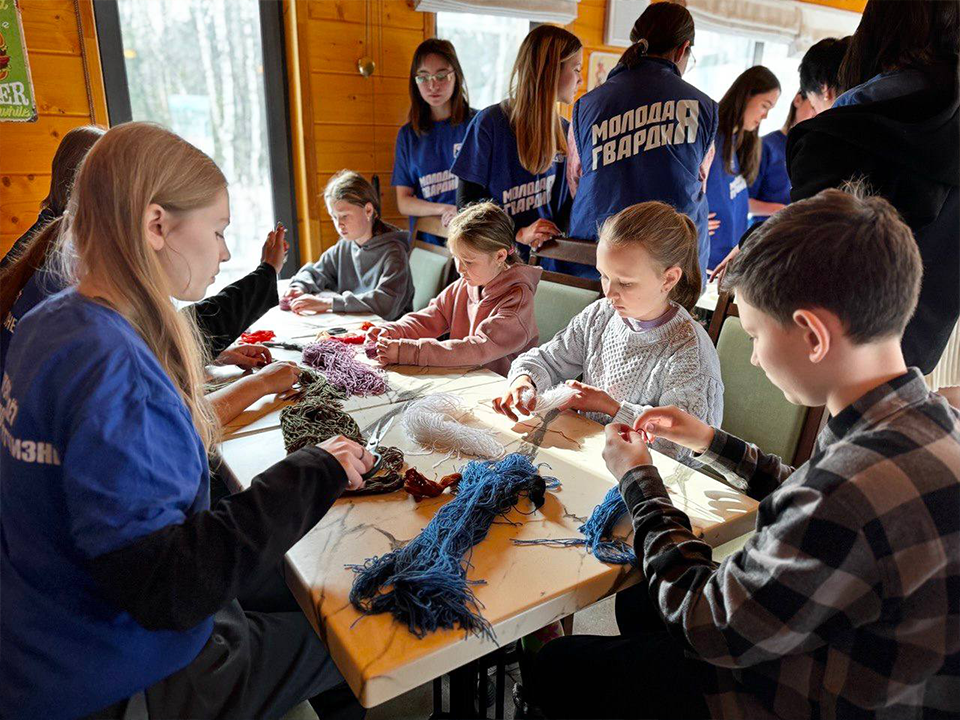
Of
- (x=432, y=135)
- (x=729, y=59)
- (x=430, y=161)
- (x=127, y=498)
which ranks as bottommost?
(x=127, y=498)

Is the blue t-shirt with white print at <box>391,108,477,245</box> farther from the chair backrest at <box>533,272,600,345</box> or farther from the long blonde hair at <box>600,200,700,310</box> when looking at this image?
the long blonde hair at <box>600,200,700,310</box>

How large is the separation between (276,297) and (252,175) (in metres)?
→ 1.91

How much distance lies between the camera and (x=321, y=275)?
113 inches

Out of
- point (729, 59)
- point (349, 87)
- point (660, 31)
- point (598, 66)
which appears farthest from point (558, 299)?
point (729, 59)

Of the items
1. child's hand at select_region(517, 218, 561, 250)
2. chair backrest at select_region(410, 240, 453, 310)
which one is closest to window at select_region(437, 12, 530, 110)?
chair backrest at select_region(410, 240, 453, 310)

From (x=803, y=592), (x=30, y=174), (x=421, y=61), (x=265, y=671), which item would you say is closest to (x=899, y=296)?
(x=803, y=592)

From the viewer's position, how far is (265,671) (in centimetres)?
90

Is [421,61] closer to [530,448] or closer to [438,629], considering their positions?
[530,448]

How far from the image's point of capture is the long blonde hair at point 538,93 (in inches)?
91.1

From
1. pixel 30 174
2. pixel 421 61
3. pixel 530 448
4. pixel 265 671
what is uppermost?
pixel 421 61

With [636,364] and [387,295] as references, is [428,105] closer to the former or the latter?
[387,295]

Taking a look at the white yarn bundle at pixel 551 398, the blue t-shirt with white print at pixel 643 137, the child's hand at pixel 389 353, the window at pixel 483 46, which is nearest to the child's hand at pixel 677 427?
the white yarn bundle at pixel 551 398

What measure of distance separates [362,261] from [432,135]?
829 millimetres

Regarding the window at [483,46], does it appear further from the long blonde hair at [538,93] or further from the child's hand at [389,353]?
the child's hand at [389,353]
